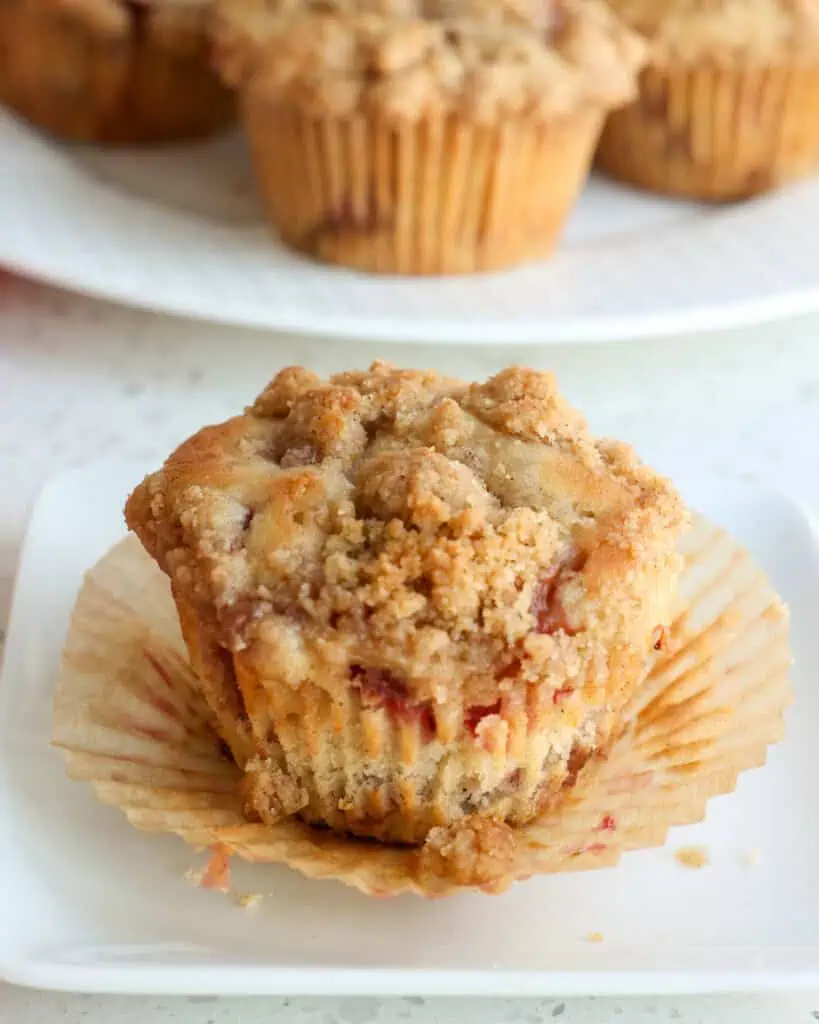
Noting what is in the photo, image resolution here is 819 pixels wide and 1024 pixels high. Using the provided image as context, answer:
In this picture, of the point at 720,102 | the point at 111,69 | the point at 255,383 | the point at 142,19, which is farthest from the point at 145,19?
the point at 720,102

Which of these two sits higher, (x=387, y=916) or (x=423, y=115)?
(x=423, y=115)

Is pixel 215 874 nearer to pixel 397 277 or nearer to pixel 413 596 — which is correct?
pixel 413 596

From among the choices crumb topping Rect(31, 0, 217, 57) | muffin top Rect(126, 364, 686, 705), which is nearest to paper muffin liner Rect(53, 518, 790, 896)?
muffin top Rect(126, 364, 686, 705)

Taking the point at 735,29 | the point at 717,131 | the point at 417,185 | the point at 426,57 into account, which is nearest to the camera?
the point at 426,57

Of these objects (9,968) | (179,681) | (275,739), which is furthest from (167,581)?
(9,968)

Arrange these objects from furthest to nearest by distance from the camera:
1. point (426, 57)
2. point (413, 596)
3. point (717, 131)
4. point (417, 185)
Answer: point (717, 131)
point (417, 185)
point (426, 57)
point (413, 596)

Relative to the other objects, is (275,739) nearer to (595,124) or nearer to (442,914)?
(442,914)

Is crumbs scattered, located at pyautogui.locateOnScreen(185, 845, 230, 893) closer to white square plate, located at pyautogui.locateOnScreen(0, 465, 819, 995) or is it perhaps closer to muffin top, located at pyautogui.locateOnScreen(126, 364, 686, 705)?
white square plate, located at pyautogui.locateOnScreen(0, 465, 819, 995)
